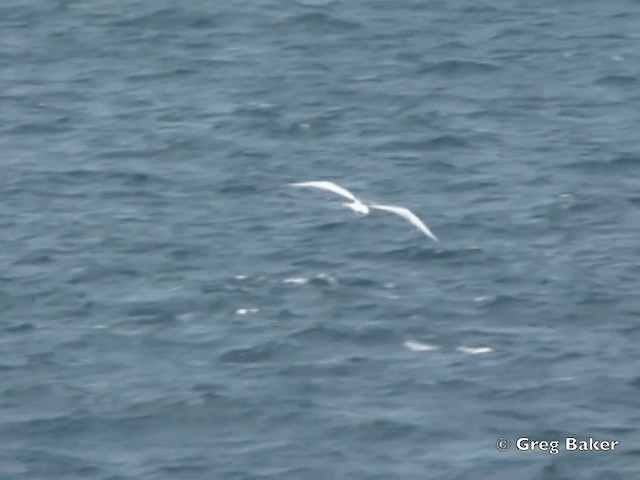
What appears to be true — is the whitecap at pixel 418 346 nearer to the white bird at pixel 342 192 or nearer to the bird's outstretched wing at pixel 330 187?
the white bird at pixel 342 192

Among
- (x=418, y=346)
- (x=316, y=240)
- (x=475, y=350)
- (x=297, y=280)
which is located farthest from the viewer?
(x=316, y=240)

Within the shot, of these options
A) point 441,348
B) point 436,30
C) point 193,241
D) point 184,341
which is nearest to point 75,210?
point 193,241

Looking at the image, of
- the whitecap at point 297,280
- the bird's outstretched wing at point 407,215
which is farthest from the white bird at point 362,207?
the whitecap at point 297,280

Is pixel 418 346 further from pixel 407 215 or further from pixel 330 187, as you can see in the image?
pixel 330 187

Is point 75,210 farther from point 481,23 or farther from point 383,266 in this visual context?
point 481,23

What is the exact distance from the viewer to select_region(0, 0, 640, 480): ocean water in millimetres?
53500

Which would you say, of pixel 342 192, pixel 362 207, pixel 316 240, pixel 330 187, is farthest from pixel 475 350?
pixel 316 240

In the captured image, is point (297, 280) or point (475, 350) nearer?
point (475, 350)

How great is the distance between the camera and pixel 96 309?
2357 inches

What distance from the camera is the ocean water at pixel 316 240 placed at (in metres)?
53.5

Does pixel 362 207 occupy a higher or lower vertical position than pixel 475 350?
higher

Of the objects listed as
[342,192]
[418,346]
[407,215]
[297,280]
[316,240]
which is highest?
[342,192]

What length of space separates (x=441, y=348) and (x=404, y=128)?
55.1 ft

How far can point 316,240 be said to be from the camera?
6372cm
